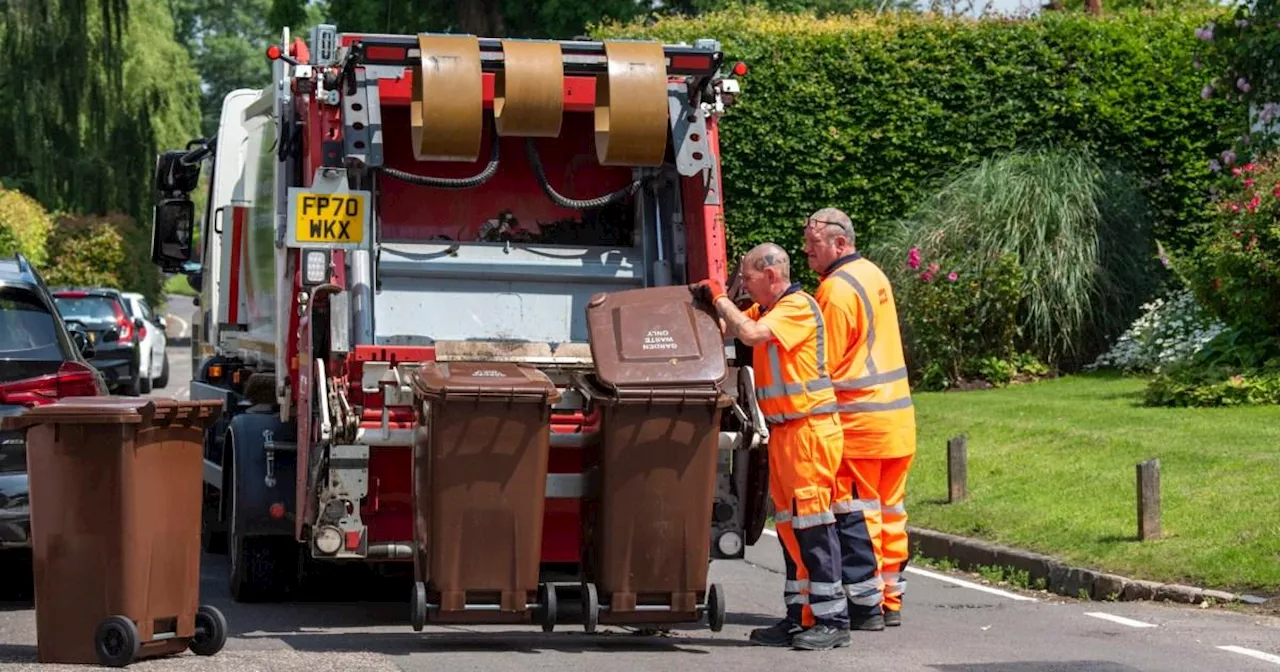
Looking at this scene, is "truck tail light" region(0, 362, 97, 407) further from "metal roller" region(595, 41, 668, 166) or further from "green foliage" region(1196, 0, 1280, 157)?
"green foliage" region(1196, 0, 1280, 157)

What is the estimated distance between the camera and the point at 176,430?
8.11 m

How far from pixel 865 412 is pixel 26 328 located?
4.17m

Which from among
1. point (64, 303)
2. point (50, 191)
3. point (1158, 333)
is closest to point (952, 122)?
point (1158, 333)

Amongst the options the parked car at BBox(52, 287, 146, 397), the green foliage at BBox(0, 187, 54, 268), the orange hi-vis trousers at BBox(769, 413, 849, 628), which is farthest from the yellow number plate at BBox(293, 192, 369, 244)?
the green foliage at BBox(0, 187, 54, 268)

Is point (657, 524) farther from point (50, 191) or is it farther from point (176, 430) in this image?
point (50, 191)

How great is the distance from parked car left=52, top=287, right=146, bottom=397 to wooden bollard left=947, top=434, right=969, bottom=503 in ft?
51.3

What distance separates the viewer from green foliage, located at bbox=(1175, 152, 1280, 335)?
1723 cm

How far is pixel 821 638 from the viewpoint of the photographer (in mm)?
8672

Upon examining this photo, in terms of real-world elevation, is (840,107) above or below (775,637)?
above

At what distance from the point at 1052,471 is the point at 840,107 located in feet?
33.1

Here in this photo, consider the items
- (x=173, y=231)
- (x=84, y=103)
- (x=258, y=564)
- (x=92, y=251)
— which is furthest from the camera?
(x=92, y=251)

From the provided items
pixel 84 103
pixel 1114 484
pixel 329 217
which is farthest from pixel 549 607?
pixel 84 103

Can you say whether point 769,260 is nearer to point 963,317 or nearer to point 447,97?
point 447,97

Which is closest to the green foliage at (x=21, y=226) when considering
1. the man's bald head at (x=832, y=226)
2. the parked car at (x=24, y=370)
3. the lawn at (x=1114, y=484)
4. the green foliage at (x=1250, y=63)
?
the green foliage at (x=1250, y=63)
